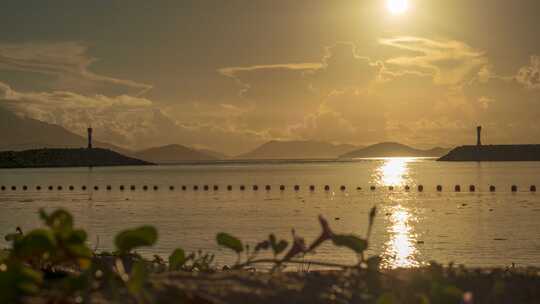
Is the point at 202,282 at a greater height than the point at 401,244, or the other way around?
the point at 202,282

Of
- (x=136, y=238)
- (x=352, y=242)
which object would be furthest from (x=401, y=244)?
(x=136, y=238)

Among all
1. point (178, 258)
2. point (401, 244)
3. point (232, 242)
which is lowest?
point (401, 244)

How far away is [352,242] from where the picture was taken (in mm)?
2656

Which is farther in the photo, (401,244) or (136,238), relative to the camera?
(401,244)

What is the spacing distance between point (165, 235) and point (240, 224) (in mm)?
7363

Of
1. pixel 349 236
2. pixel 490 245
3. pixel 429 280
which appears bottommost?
pixel 490 245

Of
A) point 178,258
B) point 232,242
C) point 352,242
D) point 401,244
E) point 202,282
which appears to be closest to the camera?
point 202,282

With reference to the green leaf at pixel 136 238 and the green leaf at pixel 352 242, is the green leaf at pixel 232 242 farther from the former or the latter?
the green leaf at pixel 136 238

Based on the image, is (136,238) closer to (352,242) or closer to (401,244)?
(352,242)

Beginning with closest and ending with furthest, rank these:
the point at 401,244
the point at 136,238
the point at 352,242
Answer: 1. the point at 136,238
2. the point at 352,242
3. the point at 401,244

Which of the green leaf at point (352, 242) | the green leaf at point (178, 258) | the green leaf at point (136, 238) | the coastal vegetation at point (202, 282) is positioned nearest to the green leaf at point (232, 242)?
the coastal vegetation at point (202, 282)

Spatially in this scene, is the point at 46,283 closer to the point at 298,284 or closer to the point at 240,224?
the point at 298,284

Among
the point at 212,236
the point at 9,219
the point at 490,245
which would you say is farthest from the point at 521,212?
the point at 9,219

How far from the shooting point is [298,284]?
114 inches
